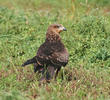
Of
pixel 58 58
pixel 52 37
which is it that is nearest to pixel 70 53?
pixel 52 37

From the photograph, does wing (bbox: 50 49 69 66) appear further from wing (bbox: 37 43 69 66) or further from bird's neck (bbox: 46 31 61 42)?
bird's neck (bbox: 46 31 61 42)

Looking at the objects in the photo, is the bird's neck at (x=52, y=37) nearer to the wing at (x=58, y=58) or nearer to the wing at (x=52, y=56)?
the wing at (x=52, y=56)

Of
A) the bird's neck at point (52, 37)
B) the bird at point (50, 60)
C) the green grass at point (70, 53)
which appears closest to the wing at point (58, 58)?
the bird at point (50, 60)

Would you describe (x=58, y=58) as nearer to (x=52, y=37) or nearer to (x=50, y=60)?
(x=50, y=60)

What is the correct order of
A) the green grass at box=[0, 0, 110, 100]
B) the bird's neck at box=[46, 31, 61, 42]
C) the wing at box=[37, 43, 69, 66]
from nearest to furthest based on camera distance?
the green grass at box=[0, 0, 110, 100], the wing at box=[37, 43, 69, 66], the bird's neck at box=[46, 31, 61, 42]

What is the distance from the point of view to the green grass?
606 cm

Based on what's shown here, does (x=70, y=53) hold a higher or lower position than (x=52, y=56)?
lower

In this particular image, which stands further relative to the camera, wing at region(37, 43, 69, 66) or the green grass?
wing at region(37, 43, 69, 66)

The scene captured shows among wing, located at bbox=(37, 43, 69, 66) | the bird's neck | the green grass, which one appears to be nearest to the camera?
the green grass

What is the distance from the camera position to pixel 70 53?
27.2 ft

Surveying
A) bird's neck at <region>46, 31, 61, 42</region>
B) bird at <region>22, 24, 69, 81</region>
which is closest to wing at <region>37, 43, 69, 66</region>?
bird at <region>22, 24, 69, 81</region>

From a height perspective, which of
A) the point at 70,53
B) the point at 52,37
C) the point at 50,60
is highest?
the point at 52,37

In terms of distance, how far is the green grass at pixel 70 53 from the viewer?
19.9ft

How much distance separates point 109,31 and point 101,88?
2939 mm
